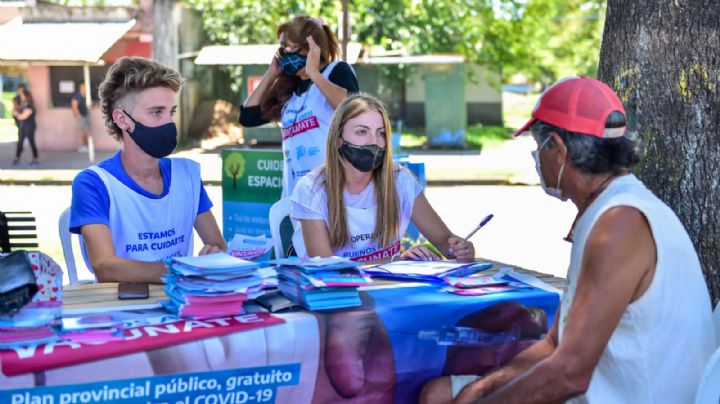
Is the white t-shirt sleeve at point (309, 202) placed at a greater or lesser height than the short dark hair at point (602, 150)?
lesser

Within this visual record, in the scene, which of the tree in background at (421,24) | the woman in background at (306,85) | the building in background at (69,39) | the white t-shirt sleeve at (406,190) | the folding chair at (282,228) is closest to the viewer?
the white t-shirt sleeve at (406,190)

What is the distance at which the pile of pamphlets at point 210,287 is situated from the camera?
8.68 ft

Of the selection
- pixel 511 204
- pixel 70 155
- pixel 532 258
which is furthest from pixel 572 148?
pixel 70 155

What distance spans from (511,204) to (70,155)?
12.3 metres

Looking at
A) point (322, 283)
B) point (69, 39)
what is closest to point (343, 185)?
point (322, 283)

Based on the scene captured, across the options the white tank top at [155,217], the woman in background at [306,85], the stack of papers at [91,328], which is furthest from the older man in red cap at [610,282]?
the woman in background at [306,85]

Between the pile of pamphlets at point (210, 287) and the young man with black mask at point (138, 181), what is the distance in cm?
82

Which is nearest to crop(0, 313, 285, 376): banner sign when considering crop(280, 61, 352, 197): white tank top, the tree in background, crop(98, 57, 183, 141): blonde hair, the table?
the table

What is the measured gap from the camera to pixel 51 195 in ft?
50.8

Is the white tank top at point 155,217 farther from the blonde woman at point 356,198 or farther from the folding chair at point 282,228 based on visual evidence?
the folding chair at point 282,228

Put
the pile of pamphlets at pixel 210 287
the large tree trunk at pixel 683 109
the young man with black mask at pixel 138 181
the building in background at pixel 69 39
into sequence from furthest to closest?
the building in background at pixel 69 39, the large tree trunk at pixel 683 109, the young man with black mask at pixel 138 181, the pile of pamphlets at pixel 210 287

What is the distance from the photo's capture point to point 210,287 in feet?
8.72

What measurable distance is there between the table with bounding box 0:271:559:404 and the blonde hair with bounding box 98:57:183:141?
3.01 feet

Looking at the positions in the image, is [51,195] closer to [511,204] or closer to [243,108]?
[511,204]
